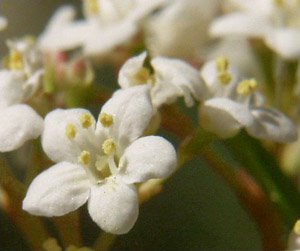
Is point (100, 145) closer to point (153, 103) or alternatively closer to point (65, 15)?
point (153, 103)

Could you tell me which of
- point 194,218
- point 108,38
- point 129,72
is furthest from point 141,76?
point 194,218

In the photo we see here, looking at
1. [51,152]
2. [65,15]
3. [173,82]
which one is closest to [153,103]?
[173,82]

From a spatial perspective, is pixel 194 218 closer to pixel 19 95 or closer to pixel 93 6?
pixel 93 6

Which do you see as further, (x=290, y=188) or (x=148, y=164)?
(x=290, y=188)

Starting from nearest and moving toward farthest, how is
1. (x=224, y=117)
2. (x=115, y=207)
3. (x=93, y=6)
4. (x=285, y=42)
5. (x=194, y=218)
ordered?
1. (x=115, y=207)
2. (x=224, y=117)
3. (x=285, y=42)
4. (x=93, y=6)
5. (x=194, y=218)

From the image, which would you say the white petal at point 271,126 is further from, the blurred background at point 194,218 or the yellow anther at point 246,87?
the blurred background at point 194,218

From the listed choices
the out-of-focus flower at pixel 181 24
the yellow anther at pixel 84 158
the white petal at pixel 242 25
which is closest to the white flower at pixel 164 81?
the yellow anther at pixel 84 158
